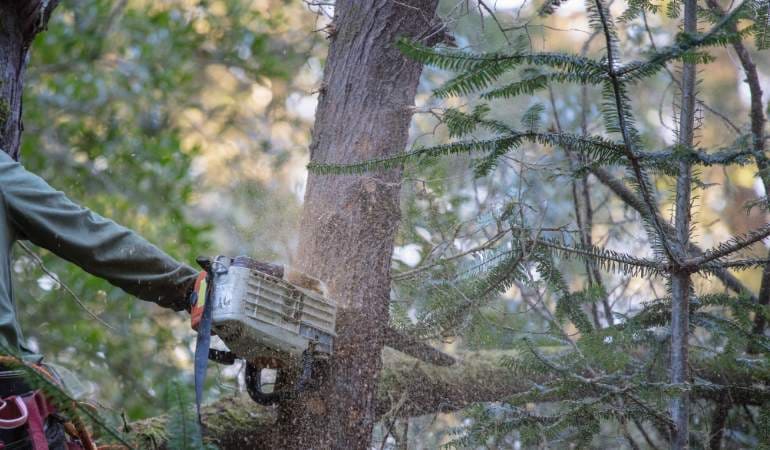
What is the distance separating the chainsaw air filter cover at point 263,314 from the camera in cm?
229

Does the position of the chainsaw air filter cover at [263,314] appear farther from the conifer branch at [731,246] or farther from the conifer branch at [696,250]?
the conifer branch at [696,250]

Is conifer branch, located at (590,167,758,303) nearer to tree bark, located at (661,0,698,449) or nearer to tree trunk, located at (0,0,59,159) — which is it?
tree bark, located at (661,0,698,449)

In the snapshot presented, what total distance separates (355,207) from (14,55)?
50.0 inches

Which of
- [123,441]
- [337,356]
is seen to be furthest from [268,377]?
[123,441]

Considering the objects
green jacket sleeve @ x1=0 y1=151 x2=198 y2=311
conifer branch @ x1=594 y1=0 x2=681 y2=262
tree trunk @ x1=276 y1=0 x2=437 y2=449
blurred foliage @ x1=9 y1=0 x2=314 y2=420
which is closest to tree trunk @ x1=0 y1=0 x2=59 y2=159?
green jacket sleeve @ x1=0 y1=151 x2=198 y2=311

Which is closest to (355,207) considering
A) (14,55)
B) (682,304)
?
(682,304)

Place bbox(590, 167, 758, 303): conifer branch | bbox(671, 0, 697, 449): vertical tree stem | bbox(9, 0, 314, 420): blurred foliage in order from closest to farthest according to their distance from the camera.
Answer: bbox(671, 0, 697, 449): vertical tree stem < bbox(590, 167, 758, 303): conifer branch < bbox(9, 0, 314, 420): blurred foliage

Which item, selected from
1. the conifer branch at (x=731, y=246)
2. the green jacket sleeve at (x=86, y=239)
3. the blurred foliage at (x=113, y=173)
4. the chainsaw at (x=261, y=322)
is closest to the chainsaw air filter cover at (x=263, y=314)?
the chainsaw at (x=261, y=322)

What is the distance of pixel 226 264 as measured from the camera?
2350mm

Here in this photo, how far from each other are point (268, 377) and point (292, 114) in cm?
414

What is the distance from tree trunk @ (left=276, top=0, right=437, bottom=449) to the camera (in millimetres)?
2609

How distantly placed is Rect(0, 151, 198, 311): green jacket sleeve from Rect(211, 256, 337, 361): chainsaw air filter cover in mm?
147

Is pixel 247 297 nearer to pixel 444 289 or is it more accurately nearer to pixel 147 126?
pixel 444 289

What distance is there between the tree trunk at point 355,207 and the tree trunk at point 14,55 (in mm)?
1022
